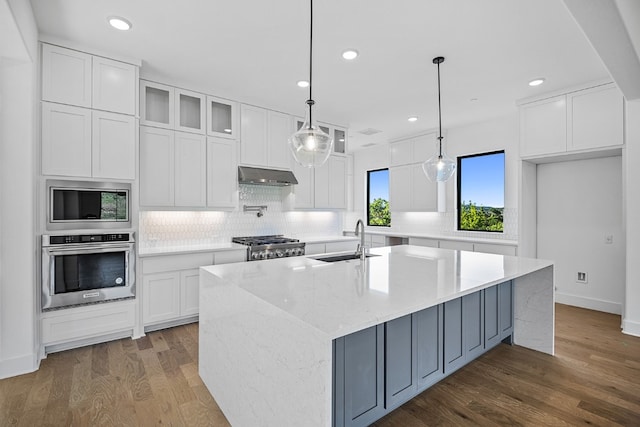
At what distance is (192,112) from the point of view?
4.05 meters

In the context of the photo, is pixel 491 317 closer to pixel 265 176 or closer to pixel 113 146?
pixel 265 176

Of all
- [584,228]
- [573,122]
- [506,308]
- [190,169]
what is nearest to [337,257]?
[506,308]

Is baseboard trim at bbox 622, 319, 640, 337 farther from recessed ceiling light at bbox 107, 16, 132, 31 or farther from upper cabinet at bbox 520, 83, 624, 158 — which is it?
recessed ceiling light at bbox 107, 16, 132, 31

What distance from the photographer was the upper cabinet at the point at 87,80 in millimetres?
2861

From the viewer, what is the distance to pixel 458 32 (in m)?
2.71

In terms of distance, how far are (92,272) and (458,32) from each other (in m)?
3.92

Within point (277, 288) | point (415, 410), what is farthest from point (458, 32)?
point (415, 410)

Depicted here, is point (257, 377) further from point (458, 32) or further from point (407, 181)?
point (407, 181)

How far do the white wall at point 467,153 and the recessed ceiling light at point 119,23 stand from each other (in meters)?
4.90

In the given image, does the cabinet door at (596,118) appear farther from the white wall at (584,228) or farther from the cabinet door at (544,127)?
the white wall at (584,228)

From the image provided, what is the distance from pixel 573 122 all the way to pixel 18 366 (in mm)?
6014

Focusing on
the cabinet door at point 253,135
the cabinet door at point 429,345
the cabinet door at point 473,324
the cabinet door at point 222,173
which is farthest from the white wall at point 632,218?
the cabinet door at point 222,173

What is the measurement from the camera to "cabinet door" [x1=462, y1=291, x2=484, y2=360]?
8.21 ft

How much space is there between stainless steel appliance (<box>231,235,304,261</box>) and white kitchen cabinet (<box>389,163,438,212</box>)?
2.47 metres
